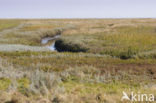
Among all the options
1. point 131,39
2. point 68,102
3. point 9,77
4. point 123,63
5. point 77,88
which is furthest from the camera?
point 131,39

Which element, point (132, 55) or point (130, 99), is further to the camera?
point (132, 55)

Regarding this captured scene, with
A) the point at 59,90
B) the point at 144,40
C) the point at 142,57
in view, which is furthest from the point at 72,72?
the point at 144,40

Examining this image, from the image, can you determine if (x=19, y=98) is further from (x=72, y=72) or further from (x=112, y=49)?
(x=112, y=49)

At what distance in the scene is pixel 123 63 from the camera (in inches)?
666

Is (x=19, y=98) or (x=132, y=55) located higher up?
(x=19, y=98)

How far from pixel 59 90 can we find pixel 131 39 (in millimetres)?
21958

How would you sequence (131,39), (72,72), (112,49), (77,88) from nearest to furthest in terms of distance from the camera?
(77,88), (72,72), (112,49), (131,39)

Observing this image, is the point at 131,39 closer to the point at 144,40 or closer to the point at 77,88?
the point at 144,40

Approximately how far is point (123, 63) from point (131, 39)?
40.2ft

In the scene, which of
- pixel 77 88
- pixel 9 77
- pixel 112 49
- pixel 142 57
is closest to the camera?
pixel 77 88

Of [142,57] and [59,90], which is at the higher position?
[59,90]

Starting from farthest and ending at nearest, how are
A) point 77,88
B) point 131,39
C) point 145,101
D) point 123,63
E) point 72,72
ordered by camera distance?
1. point 131,39
2. point 123,63
3. point 72,72
4. point 77,88
5. point 145,101

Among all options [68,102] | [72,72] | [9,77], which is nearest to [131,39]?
[72,72]

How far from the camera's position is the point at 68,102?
22.4 feet
